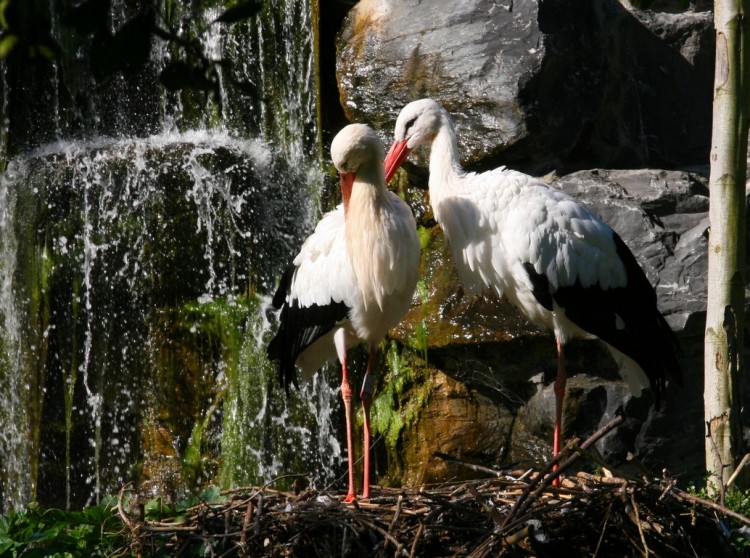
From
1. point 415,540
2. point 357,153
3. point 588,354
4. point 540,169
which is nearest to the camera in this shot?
point 415,540

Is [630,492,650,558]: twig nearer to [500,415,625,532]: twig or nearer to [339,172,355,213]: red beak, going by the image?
[500,415,625,532]: twig

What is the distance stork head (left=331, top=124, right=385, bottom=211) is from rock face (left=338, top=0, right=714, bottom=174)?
74.3 inches

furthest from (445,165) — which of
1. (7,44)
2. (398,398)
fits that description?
(7,44)

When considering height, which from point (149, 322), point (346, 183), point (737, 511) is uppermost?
point (346, 183)

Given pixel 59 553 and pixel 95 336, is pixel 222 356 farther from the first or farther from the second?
pixel 59 553

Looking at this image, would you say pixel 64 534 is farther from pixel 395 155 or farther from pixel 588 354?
pixel 588 354

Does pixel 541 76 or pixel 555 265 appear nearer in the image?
pixel 555 265

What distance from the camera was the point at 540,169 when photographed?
6.73 m

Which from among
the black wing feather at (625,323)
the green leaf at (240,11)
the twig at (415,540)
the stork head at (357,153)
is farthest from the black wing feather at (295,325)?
the green leaf at (240,11)

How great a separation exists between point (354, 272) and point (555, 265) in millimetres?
918

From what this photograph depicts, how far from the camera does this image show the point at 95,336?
24.0 ft

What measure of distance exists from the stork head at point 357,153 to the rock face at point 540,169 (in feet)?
5.55

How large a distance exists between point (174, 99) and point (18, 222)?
1.55 metres

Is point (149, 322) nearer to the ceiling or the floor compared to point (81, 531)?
nearer to the ceiling
